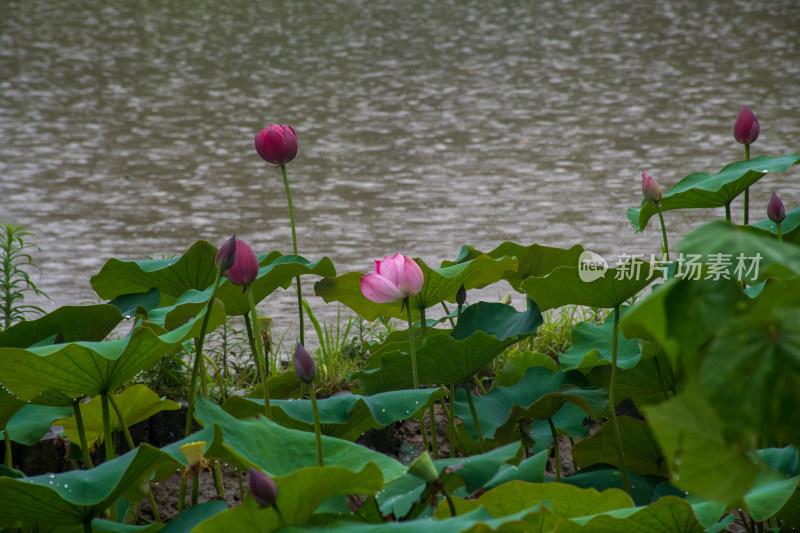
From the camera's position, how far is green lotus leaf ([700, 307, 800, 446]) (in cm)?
40

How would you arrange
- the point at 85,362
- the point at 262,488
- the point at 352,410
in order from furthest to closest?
1. the point at 352,410
2. the point at 85,362
3. the point at 262,488

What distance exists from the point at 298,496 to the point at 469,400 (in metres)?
0.44

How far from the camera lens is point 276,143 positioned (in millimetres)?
1222

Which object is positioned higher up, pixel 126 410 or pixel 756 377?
pixel 756 377

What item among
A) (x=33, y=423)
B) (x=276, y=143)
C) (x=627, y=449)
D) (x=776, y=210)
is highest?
(x=276, y=143)

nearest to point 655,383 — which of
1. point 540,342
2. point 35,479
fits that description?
point 540,342

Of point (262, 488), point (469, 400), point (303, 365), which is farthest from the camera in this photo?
point (469, 400)

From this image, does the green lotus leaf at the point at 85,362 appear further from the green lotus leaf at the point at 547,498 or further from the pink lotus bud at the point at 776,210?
the pink lotus bud at the point at 776,210

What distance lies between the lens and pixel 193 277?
1279mm

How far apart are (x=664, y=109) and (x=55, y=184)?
119 inches

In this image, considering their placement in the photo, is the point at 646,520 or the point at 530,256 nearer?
the point at 646,520

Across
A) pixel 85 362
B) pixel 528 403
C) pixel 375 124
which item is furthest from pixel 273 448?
pixel 375 124

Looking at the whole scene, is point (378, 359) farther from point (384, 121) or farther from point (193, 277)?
point (384, 121)

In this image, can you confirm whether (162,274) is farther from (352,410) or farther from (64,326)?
(352,410)
